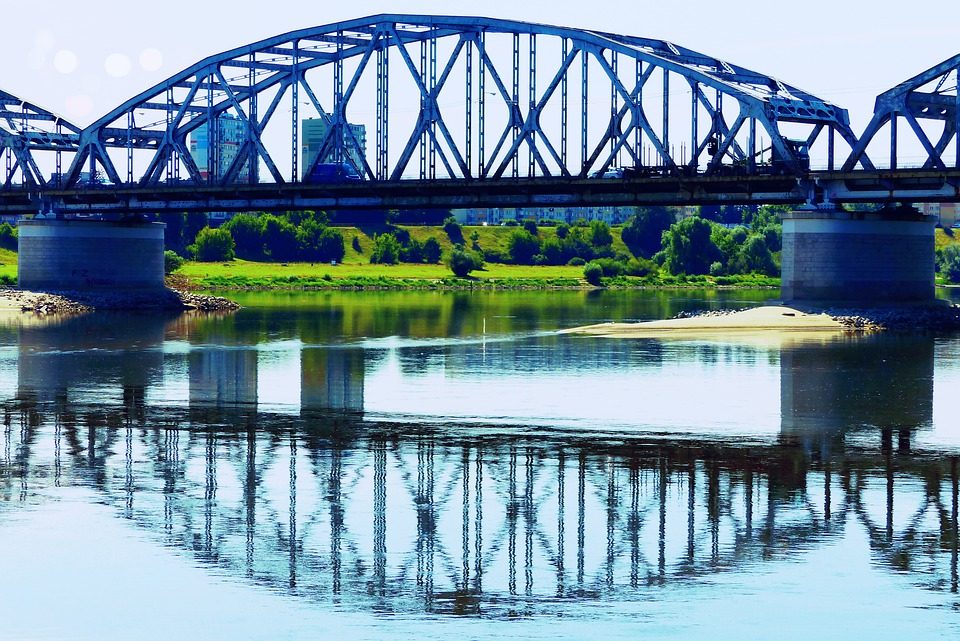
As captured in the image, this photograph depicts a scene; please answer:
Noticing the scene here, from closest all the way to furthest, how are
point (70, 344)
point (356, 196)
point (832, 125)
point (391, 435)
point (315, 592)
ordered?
1. point (315, 592)
2. point (391, 435)
3. point (70, 344)
4. point (832, 125)
5. point (356, 196)

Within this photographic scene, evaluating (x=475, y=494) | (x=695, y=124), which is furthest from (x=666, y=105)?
(x=475, y=494)

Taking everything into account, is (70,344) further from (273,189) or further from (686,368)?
(273,189)

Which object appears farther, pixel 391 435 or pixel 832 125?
pixel 832 125

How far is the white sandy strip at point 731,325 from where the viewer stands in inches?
3413

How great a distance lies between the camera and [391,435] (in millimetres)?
40156

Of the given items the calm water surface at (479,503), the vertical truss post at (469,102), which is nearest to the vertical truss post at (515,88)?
the vertical truss post at (469,102)

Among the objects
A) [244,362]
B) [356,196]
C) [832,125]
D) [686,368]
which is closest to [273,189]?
[356,196]

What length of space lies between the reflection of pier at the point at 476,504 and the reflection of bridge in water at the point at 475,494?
0.21ft

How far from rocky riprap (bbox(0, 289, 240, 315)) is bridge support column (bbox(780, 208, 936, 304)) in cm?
4588

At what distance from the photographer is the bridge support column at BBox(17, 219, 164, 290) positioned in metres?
125

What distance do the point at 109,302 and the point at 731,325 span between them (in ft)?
168

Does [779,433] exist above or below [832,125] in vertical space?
below

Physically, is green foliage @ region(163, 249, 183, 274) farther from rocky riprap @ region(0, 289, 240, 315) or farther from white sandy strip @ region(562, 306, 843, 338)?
white sandy strip @ region(562, 306, 843, 338)

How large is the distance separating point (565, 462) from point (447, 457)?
2.69m
